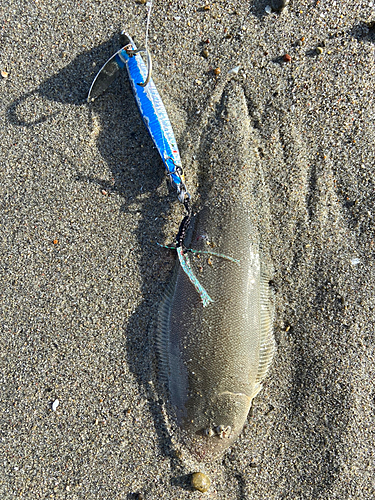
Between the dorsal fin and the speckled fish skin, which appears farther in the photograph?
the dorsal fin

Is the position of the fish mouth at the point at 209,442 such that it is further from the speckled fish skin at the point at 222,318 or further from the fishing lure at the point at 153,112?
the fishing lure at the point at 153,112

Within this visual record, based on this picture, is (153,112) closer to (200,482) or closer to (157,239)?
(157,239)

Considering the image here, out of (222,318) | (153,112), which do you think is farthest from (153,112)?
(222,318)

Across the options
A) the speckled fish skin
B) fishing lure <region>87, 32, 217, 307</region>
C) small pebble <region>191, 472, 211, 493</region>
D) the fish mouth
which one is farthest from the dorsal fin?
small pebble <region>191, 472, 211, 493</region>

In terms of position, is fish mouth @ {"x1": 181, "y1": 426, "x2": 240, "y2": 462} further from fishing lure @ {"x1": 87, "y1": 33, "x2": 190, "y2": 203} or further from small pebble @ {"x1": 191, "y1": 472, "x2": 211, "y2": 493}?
fishing lure @ {"x1": 87, "y1": 33, "x2": 190, "y2": 203}

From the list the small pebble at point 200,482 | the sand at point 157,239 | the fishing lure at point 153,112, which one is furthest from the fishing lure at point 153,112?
the small pebble at point 200,482

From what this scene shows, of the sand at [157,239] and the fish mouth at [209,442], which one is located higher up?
the sand at [157,239]
